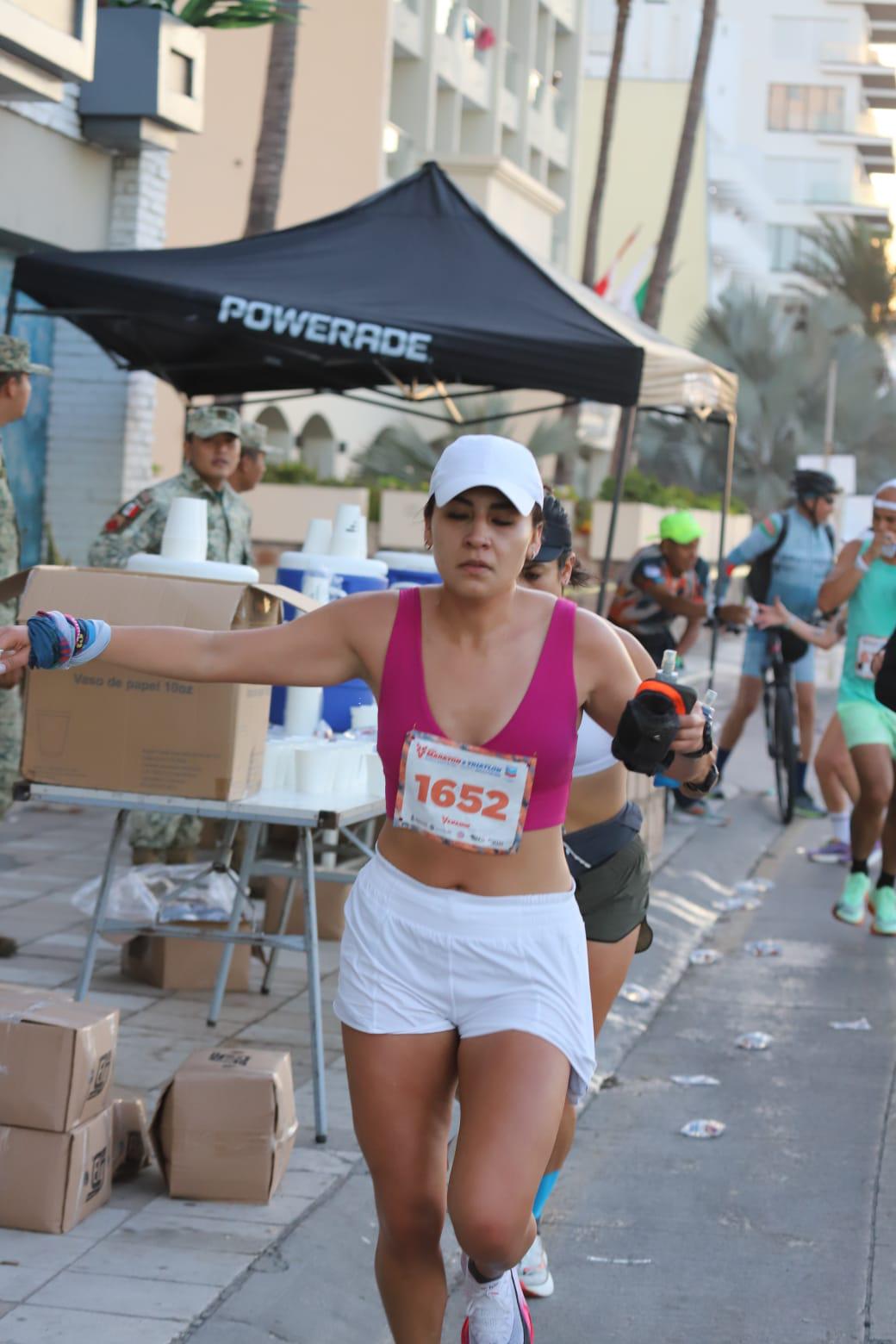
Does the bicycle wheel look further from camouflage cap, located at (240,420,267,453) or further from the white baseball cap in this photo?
the white baseball cap

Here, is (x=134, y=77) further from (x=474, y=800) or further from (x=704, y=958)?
(x=474, y=800)

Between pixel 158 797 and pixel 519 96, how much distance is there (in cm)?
3622

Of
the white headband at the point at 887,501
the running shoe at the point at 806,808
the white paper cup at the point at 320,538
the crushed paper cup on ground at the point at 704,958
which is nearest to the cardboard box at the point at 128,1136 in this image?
the white paper cup at the point at 320,538

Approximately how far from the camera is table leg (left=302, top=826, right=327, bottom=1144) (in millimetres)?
5629

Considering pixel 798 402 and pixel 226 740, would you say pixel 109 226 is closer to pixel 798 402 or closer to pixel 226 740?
pixel 226 740

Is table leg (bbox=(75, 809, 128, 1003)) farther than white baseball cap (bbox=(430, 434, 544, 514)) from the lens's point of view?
Yes

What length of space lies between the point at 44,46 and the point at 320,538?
4.65 meters

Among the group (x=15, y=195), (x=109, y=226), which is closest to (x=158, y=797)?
(x=15, y=195)

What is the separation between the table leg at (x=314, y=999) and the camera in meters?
5.63

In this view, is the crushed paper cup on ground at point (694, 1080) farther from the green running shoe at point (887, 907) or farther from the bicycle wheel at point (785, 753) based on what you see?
the bicycle wheel at point (785, 753)

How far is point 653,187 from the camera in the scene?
6669 cm

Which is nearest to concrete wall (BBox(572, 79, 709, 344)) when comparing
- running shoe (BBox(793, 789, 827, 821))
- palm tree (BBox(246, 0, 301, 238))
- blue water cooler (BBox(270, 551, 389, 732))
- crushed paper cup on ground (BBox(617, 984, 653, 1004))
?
palm tree (BBox(246, 0, 301, 238))

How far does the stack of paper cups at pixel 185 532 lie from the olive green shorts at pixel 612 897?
218 centimetres

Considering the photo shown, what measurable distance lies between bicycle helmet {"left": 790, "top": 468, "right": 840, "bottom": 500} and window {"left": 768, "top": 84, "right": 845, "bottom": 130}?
92.7m
